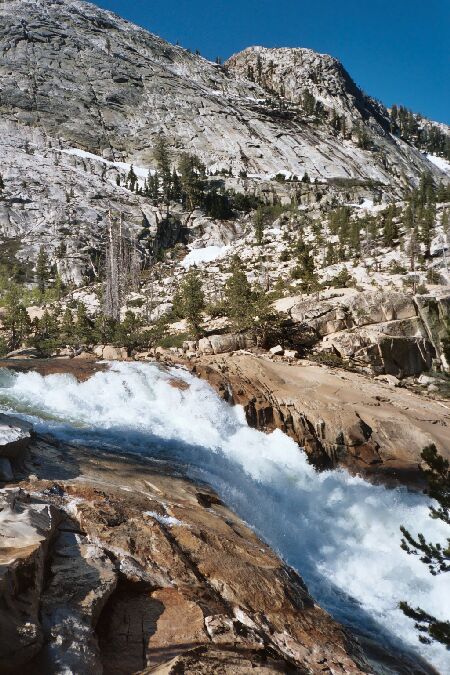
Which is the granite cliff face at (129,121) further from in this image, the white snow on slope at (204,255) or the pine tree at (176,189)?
the white snow on slope at (204,255)

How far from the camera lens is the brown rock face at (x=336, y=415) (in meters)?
19.9

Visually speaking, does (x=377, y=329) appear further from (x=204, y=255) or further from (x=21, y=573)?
(x=204, y=255)

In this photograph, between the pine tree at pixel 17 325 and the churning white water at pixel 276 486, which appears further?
the pine tree at pixel 17 325

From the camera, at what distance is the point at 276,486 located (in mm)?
15641

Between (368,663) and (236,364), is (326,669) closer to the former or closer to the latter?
(368,663)

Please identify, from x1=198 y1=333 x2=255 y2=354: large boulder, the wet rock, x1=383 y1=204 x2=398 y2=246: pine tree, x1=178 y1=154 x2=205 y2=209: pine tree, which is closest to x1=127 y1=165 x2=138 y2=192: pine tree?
x1=178 y1=154 x2=205 y2=209: pine tree

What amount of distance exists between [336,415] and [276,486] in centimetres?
663

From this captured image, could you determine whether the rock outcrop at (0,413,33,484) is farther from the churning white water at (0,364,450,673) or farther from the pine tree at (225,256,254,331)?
the pine tree at (225,256,254,331)

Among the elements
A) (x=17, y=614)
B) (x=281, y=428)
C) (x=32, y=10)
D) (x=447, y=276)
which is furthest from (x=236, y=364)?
(x=32, y=10)

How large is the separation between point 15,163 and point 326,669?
112 m

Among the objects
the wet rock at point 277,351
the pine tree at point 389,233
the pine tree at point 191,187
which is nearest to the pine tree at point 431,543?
the wet rock at point 277,351

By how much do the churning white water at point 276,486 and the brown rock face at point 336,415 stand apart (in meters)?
0.89

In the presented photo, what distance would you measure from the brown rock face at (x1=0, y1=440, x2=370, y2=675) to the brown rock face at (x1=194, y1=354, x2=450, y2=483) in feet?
37.3

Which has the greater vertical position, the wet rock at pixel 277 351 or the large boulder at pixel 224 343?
the large boulder at pixel 224 343
